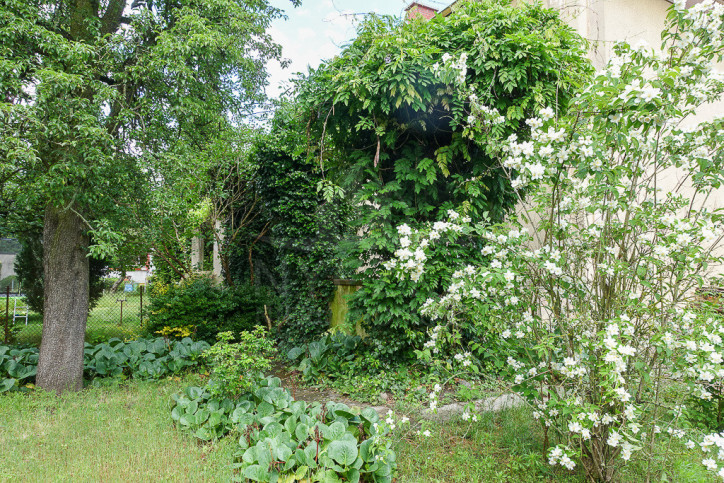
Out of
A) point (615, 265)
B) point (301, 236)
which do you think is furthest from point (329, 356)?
point (615, 265)

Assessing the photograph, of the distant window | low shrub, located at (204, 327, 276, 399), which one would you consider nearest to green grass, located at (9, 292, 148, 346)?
Answer: the distant window

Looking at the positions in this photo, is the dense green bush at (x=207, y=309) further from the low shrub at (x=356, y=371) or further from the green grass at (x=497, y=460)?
the green grass at (x=497, y=460)

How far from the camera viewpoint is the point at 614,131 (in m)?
2.20

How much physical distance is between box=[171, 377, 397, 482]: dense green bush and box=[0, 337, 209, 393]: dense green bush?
1.62 meters

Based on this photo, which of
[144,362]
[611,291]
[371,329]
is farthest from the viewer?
[144,362]

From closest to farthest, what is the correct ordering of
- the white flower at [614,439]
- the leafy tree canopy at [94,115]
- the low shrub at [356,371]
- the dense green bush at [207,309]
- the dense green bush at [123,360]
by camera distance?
the white flower at [614,439] < the leafy tree canopy at [94,115] < the low shrub at [356,371] < the dense green bush at [123,360] < the dense green bush at [207,309]

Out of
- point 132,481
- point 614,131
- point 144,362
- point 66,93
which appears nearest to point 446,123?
point 614,131

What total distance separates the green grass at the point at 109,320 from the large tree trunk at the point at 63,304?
267cm

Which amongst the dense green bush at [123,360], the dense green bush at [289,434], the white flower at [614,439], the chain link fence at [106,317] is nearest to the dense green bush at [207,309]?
the chain link fence at [106,317]

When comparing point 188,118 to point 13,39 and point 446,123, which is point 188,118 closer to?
point 13,39

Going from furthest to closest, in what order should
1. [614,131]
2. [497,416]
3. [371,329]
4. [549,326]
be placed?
[371,329] → [497,416] → [549,326] → [614,131]

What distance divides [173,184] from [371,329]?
8.73ft

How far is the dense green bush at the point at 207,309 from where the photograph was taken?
6.41m

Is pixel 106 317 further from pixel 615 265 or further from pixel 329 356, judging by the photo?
pixel 615 265
